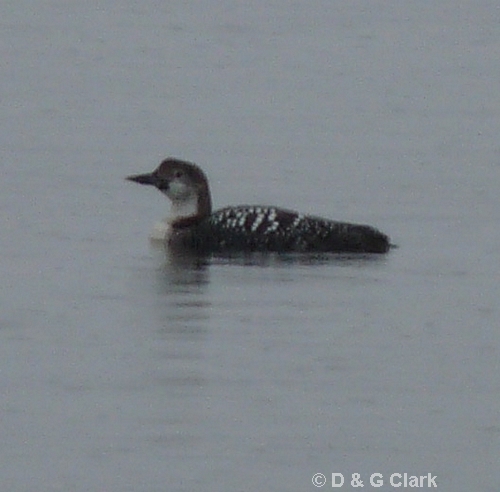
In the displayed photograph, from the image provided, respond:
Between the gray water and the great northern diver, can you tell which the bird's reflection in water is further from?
the great northern diver

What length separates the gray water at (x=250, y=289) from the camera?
338 inches

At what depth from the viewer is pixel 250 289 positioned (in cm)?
1185

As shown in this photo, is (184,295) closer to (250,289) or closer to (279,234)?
(250,289)

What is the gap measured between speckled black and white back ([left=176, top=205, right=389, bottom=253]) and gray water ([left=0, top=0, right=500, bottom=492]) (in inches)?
7.9

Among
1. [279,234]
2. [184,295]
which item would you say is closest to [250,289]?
[184,295]

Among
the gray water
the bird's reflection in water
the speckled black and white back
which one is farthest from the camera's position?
the speckled black and white back

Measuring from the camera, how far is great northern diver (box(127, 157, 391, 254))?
12961mm

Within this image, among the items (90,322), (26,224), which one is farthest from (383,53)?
(90,322)

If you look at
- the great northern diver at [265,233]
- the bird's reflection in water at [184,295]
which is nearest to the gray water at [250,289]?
the bird's reflection in water at [184,295]

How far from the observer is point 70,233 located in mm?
13508

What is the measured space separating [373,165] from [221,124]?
9.13 feet

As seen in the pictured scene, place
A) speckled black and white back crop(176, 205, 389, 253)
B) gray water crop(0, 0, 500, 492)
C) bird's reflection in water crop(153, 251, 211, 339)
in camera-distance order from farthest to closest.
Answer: speckled black and white back crop(176, 205, 389, 253) < bird's reflection in water crop(153, 251, 211, 339) < gray water crop(0, 0, 500, 492)

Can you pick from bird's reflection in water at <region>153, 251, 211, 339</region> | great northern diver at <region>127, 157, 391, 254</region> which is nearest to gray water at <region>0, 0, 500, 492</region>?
bird's reflection in water at <region>153, 251, 211, 339</region>

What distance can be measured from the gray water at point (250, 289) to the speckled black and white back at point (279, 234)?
0.20 m
